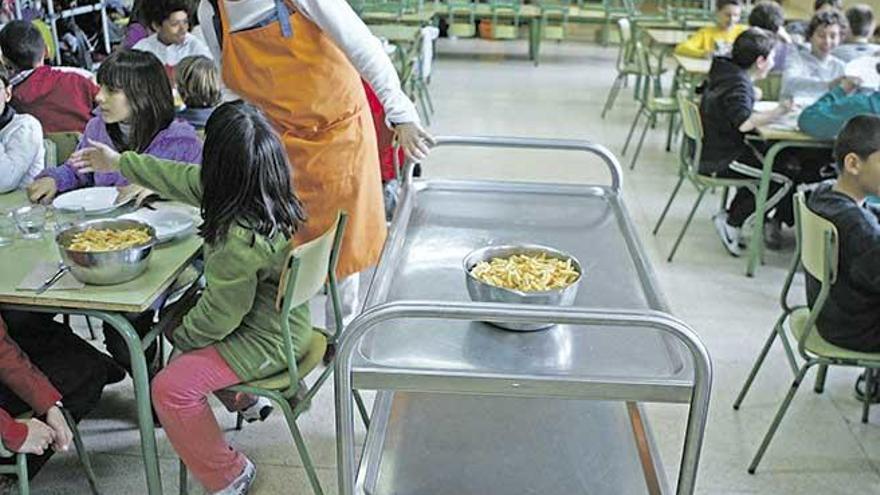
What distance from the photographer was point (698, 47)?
17.5 feet

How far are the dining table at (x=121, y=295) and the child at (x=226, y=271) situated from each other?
0.07 metres

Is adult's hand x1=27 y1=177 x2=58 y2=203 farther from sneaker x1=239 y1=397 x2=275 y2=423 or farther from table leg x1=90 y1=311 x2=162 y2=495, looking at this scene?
sneaker x1=239 y1=397 x2=275 y2=423

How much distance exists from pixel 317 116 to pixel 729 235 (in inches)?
90.2

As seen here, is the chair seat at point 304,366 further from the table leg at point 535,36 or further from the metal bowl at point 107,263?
the table leg at point 535,36

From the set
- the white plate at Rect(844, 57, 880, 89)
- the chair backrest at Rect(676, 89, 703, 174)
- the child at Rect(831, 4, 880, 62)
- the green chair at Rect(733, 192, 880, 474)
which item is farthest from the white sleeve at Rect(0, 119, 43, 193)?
the child at Rect(831, 4, 880, 62)

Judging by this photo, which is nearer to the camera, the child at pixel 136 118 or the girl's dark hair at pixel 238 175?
the girl's dark hair at pixel 238 175

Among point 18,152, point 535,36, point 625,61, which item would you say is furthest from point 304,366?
point 535,36

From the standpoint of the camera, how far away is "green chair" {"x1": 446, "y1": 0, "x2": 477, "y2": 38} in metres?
8.60

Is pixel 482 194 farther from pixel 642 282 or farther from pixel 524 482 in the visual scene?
pixel 524 482

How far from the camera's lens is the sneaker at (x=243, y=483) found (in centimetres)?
198

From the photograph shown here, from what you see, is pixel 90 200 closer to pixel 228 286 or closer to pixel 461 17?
pixel 228 286

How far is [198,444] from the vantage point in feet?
6.19

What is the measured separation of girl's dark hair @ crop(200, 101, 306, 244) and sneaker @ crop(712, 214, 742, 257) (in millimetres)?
2539

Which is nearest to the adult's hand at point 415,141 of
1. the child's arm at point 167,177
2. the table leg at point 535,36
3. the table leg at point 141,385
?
the child's arm at point 167,177
